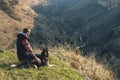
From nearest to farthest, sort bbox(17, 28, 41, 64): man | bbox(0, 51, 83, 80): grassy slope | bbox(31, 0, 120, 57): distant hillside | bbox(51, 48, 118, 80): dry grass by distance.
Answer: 1. bbox(0, 51, 83, 80): grassy slope
2. bbox(17, 28, 41, 64): man
3. bbox(51, 48, 118, 80): dry grass
4. bbox(31, 0, 120, 57): distant hillside

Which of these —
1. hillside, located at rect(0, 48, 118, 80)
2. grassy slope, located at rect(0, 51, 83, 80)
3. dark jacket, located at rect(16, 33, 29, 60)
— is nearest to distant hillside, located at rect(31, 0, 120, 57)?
hillside, located at rect(0, 48, 118, 80)

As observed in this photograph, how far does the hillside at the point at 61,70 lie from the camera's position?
16.3m

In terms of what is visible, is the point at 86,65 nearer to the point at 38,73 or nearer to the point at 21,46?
the point at 38,73

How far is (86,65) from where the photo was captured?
→ 19828 millimetres

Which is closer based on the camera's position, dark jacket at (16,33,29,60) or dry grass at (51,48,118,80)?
dark jacket at (16,33,29,60)

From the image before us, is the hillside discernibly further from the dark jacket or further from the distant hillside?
the distant hillside

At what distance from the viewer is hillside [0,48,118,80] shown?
1630 cm

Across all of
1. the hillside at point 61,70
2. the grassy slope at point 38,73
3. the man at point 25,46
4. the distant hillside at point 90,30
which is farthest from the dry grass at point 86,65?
the distant hillside at point 90,30

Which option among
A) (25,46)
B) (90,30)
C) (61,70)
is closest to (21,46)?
(25,46)

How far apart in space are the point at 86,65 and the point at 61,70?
2714 millimetres

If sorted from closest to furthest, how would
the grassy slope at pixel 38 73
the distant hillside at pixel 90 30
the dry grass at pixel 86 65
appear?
the grassy slope at pixel 38 73, the dry grass at pixel 86 65, the distant hillside at pixel 90 30

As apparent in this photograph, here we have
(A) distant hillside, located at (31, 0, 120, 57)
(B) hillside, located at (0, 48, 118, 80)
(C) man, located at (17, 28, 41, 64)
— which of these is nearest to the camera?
(B) hillside, located at (0, 48, 118, 80)

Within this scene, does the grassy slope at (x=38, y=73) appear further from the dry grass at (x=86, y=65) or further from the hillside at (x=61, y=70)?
the dry grass at (x=86, y=65)

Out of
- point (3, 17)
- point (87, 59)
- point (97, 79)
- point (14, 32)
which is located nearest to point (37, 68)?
point (97, 79)
